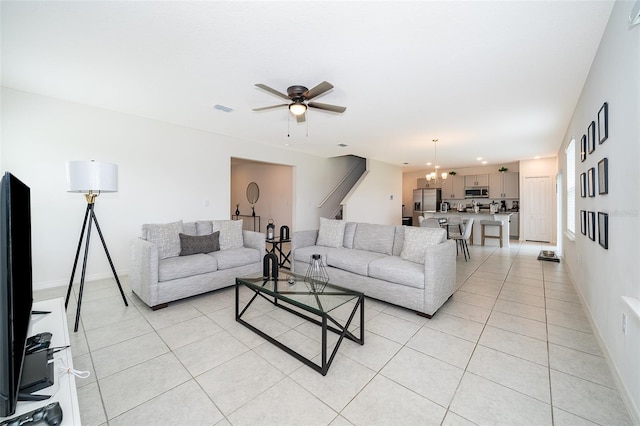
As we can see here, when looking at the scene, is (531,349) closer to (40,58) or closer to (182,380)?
(182,380)

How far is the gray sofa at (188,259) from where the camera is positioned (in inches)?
112

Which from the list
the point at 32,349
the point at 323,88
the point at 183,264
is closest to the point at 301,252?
the point at 183,264

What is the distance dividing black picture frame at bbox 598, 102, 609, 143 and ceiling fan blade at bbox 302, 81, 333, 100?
2.16 meters

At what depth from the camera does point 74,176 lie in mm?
2473

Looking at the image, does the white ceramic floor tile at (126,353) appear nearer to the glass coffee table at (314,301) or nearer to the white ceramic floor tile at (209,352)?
the white ceramic floor tile at (209,352)

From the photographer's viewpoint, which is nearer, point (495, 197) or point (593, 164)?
point (593, 164)

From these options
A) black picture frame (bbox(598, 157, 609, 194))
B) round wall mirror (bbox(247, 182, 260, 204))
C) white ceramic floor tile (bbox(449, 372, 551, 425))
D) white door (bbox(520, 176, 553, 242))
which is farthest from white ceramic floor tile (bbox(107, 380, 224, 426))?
white door (bbox(520, 176, 553, 242))

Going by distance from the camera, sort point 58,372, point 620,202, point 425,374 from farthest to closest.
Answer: point 425,374 < point 620,202 < point 58,372

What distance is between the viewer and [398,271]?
2.85 meters

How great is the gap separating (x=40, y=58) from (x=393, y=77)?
3.54m

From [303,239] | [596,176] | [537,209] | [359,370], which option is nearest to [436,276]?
[359,370]

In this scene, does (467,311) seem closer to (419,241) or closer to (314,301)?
(419,241)

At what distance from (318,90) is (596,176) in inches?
103

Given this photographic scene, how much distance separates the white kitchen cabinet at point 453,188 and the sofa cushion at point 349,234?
7174 mm
